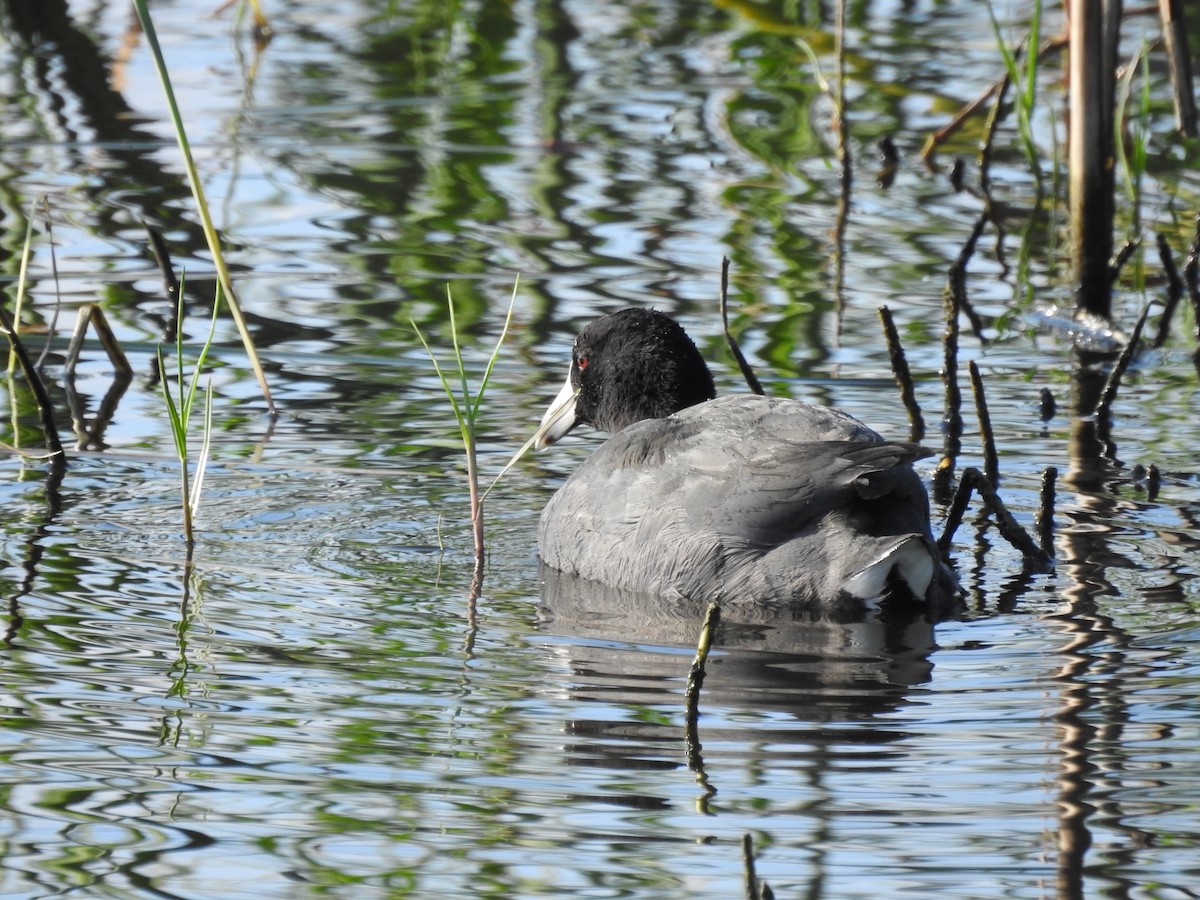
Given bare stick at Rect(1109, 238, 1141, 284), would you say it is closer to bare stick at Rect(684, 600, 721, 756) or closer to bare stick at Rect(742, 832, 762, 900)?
bare stick at Rect(684, 600, 721, 756)

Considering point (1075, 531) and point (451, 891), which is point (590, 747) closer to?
point (451, 891)

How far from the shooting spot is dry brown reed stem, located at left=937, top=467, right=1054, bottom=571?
194 inches

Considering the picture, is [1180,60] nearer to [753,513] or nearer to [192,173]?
[753,513]

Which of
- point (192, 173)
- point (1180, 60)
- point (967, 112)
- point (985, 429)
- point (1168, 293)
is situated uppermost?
point (192, 173)

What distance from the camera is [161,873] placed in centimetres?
322

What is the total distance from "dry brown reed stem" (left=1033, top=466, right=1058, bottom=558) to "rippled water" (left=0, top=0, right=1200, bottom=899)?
105 mm

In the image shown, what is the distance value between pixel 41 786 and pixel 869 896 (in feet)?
4.66

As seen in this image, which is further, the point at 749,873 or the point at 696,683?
the point at 696,683

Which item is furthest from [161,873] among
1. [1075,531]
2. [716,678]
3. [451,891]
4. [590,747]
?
[1075,531]

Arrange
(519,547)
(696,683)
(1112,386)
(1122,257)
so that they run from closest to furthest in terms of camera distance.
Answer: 1. (696,683)
2. (519,547)
3. (1112,386)
4. (1122,257)

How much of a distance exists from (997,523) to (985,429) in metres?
0.56

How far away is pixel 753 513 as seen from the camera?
4.77 m

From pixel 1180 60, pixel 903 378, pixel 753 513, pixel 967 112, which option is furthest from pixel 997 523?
pixel 967 112

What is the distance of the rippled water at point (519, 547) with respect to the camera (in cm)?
339
